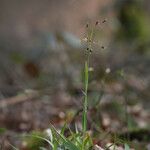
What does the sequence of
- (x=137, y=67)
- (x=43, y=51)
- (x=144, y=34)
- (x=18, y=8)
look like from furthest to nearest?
(x=18, y=8), (x=144, y=34), (x=43, y=51), (x=137, y=67)

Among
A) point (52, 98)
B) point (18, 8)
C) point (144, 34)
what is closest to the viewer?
point (52, 98)

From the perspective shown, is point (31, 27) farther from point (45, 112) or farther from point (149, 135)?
point (149, 135)

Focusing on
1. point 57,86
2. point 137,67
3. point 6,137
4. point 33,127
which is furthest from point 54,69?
point 6,137

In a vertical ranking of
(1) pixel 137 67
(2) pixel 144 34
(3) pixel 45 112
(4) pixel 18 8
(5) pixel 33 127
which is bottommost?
(5) pixel 33 127

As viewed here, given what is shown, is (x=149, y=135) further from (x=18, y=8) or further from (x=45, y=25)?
(x=18, y=8)

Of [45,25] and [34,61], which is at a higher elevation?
[45,25]

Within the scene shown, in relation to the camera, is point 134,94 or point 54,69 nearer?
point 134,94

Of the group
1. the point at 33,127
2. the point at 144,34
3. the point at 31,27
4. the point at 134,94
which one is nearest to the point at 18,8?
the point at 31,27
